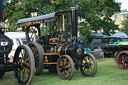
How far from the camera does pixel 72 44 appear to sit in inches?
321

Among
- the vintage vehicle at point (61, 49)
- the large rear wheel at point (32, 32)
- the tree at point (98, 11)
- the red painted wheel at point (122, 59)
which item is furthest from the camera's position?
the tree at point (98, 11)

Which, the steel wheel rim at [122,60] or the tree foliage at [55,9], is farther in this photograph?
the tree foliage at [55,9]

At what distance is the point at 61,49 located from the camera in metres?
8.15

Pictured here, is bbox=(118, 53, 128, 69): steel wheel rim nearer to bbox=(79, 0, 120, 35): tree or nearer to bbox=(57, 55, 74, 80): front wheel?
bbox=(57, 55, 74, 80): front wheel

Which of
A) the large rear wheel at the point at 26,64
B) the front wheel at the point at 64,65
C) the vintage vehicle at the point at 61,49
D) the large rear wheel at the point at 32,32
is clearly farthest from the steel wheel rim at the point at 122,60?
the large rear wheel at the point at 26,64

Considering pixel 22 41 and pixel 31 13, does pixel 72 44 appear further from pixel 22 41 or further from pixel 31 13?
pixel 31 13

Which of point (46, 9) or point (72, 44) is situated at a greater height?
point (46, 9)

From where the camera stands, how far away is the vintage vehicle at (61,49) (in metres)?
7.90

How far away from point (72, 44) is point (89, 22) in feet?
35.3

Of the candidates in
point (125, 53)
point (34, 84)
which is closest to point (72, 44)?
point (34, 84)

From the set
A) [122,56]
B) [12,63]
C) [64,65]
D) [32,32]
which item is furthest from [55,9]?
[12,63]

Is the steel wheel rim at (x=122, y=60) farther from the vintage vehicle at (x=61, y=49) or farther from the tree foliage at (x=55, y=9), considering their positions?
the tree foliage at (x=55, y=9)

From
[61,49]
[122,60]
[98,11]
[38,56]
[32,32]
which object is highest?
[98,11]

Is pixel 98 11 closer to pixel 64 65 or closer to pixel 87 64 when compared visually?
pixel 87 64
